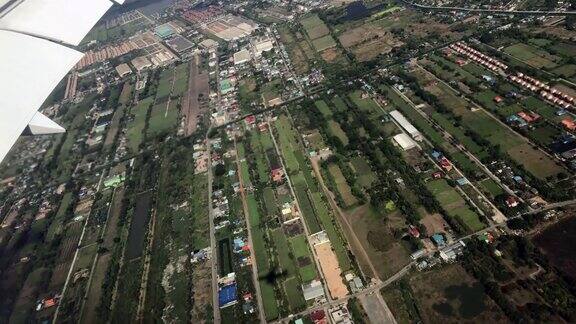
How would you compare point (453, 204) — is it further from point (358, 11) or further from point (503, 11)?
point (358, 11)

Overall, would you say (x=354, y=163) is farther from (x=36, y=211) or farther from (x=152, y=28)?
(x=152, y=28)

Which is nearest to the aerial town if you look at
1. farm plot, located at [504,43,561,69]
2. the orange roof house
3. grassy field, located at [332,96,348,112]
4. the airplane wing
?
farm plot, located at [504,43,561,69]

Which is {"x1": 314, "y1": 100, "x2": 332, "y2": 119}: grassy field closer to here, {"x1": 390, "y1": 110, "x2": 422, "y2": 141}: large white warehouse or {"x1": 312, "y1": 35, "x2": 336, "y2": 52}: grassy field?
{"x1": 390, "y1": 110, "x2": 422, "y2": 141}: large white warehouse

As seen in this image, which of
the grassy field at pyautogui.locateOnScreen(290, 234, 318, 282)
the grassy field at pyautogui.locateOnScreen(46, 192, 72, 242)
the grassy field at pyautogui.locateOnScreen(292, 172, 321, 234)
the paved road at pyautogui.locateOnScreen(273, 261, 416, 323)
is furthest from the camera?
the grassy field at pyautogui.locateOnScreen(46, 192, 72, 242)

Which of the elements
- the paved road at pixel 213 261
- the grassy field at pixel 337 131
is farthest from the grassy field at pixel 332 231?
the paved road at pixel 213 261

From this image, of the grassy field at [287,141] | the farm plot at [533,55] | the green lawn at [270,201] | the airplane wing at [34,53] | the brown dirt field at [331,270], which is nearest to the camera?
the airplane wing at [34,53]

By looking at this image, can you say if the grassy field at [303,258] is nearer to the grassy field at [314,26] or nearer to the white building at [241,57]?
the white building at [241,57]
